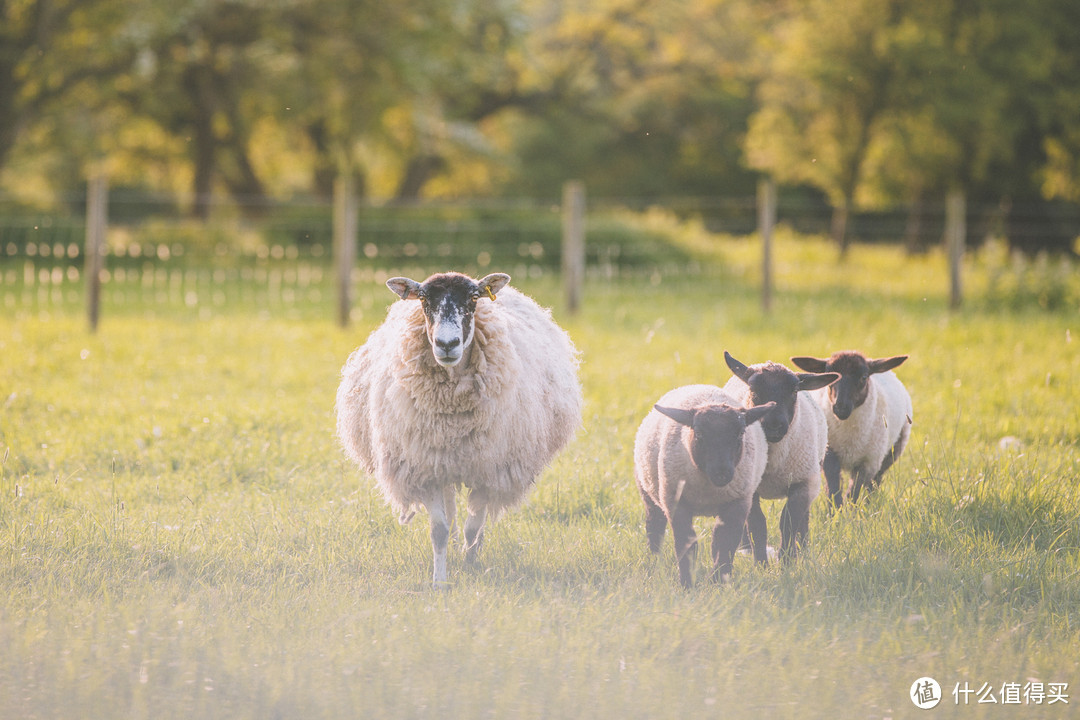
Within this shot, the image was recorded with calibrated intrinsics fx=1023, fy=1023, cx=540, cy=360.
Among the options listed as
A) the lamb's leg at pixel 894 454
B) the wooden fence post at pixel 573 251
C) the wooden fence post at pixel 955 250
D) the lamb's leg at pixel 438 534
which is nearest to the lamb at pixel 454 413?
the lamb's leg at pixel 438 534

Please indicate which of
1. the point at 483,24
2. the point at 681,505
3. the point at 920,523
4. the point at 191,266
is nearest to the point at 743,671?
the point at 681,505

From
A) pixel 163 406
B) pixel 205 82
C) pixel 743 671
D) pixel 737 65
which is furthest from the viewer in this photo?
pixel 737 65

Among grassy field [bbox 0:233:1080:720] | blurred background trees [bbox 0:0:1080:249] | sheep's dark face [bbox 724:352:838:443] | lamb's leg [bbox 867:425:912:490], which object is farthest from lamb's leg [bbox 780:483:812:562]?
blurred background trees [bbox 0:0:1080:249]

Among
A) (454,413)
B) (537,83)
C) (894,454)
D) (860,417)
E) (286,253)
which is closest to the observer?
(454,413)

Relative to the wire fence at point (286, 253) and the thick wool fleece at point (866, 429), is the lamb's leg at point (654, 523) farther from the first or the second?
the wire fence at point (286, 253)

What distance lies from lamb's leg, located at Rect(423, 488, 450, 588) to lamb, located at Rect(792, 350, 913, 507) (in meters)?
1.93

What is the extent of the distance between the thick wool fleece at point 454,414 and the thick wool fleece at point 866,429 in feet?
4.96

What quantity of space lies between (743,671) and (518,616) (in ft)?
3.02

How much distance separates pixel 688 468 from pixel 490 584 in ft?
3.40

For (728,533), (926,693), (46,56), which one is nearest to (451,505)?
(728,533)

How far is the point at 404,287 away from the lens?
15.3ft

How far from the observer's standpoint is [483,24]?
74.3 feet

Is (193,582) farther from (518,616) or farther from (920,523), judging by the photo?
(920,523)

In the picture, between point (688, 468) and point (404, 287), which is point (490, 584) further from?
point (404, 287)
